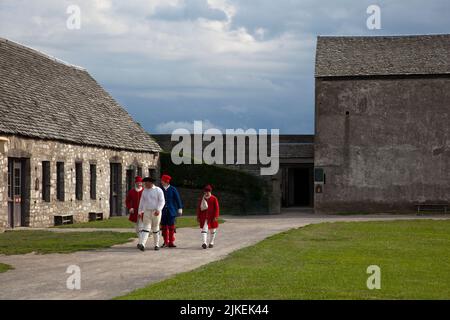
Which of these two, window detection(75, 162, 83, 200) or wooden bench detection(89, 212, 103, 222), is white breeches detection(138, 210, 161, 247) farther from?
wooden bench detection(89, 212, 103, 222)

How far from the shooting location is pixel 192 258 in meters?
16.4

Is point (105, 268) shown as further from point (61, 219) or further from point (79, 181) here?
point (79, 181)

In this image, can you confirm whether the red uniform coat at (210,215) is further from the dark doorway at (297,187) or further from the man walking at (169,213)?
the dark doorway at (297,187)

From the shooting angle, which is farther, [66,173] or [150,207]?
[66,173]

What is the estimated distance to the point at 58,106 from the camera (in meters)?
30.6

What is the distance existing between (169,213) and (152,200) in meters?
0.73

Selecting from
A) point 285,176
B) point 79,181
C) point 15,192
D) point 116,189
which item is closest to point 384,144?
point 285,176

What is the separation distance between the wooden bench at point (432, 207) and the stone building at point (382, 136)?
0.23m

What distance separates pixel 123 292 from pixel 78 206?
19.1 m

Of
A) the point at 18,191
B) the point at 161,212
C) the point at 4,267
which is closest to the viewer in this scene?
the point at 4,267

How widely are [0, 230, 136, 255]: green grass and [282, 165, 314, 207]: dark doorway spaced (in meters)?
24.0

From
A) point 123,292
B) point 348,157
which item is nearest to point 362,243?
point 123,292

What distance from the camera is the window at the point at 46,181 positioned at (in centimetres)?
2753
